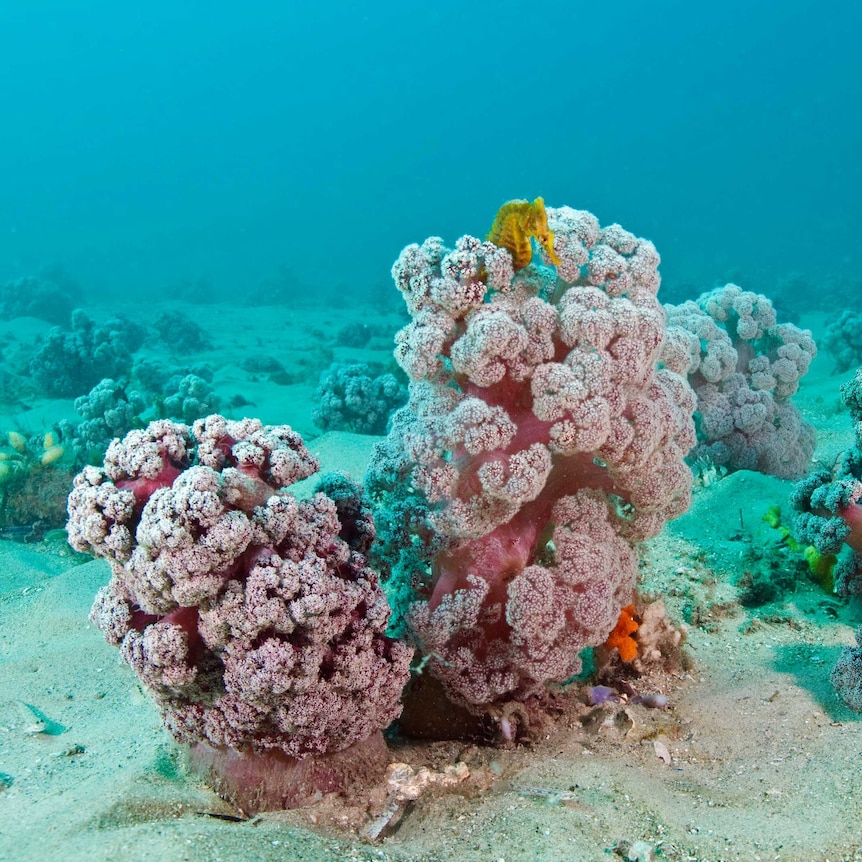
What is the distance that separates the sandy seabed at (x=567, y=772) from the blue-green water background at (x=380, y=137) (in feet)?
115

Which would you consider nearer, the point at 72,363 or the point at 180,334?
the point at 72,363

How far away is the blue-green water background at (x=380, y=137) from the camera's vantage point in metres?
69.1

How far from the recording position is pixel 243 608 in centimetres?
276

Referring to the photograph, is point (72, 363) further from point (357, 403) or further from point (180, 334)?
point (357, 403)

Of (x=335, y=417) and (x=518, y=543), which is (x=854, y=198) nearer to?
(x=335, y=417)

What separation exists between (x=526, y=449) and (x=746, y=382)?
6.44 meters

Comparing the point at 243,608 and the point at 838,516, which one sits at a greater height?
the point at 838,516

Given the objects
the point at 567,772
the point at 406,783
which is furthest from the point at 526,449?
the point at 406,783

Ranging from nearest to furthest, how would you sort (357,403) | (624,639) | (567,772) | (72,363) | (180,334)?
(567,772) < (624,639) < (357,403) < (72,363) < (180,334)

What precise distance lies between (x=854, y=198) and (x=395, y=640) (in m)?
103

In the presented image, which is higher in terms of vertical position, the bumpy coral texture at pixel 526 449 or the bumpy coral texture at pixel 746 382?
the bumpy coral texture at pixel 746 382

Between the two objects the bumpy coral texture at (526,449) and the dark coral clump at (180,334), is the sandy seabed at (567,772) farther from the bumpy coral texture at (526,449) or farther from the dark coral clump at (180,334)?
the dark coral clump at (180,334)

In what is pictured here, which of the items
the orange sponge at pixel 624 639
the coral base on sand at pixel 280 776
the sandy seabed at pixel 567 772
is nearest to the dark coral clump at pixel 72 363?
the sandy seabed at pixel 567 772

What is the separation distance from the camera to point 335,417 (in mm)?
12312
